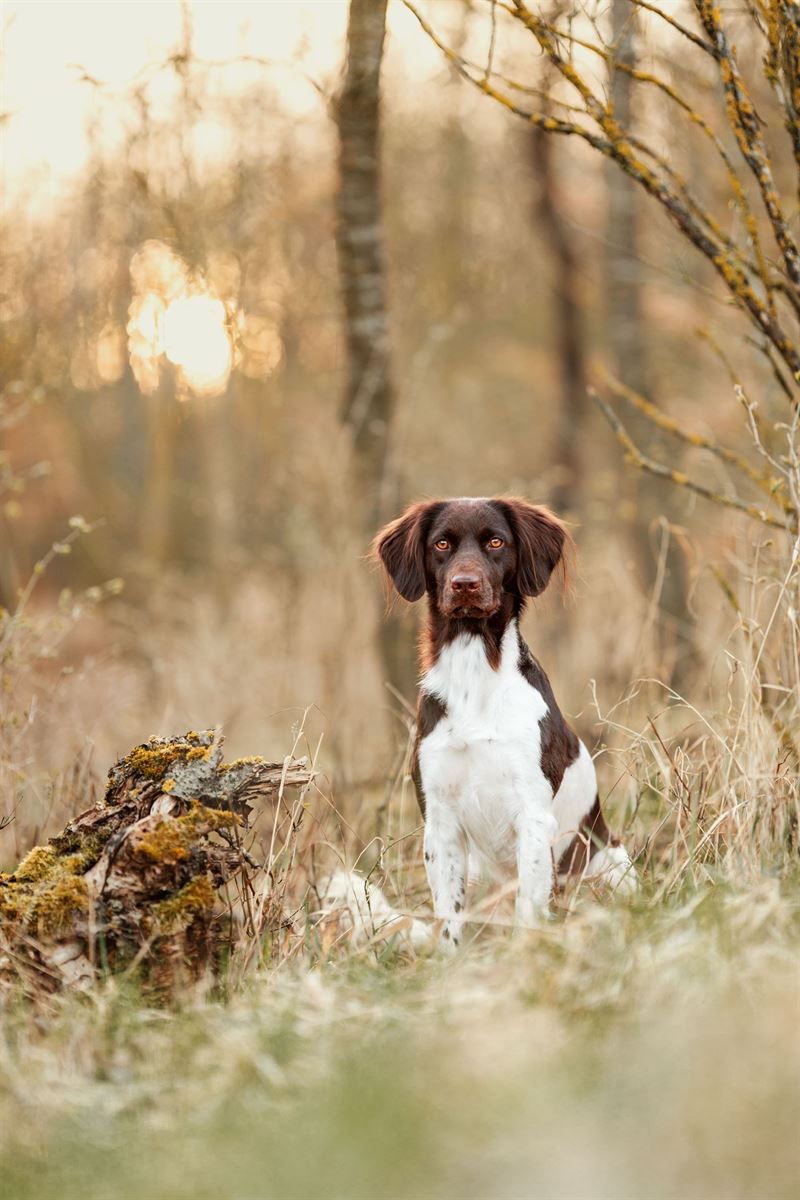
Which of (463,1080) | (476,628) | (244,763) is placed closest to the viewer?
(463,1080)

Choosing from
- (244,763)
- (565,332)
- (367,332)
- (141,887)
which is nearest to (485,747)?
(244,763)

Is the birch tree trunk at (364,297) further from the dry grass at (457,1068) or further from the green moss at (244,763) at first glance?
the dry grass at (457,1068)

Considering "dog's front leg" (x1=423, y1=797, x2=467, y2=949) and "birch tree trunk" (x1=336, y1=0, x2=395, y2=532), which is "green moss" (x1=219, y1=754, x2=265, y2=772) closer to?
"dog's front leg" (x1=423, y1=797, x2=467, y2=949)

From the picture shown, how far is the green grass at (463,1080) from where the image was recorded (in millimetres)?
2314

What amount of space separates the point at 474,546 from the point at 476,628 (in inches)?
9.8

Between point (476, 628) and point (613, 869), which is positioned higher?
point (476, 628)

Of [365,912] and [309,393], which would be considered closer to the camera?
[365,912]

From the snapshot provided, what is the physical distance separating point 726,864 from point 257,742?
5.26m

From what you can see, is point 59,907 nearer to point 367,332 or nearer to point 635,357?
point 367,332

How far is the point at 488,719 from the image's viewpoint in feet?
12.7

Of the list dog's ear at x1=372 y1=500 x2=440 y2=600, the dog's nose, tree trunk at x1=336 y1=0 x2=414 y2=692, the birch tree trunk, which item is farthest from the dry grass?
the birch tree trunk

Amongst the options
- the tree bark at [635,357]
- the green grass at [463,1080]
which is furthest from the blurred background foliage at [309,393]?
the green grass at [463,1080]

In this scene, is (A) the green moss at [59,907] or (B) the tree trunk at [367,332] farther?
(B) the tree trunk at [367,332]

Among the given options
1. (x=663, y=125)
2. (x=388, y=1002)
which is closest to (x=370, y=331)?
(x=663, y=125)
